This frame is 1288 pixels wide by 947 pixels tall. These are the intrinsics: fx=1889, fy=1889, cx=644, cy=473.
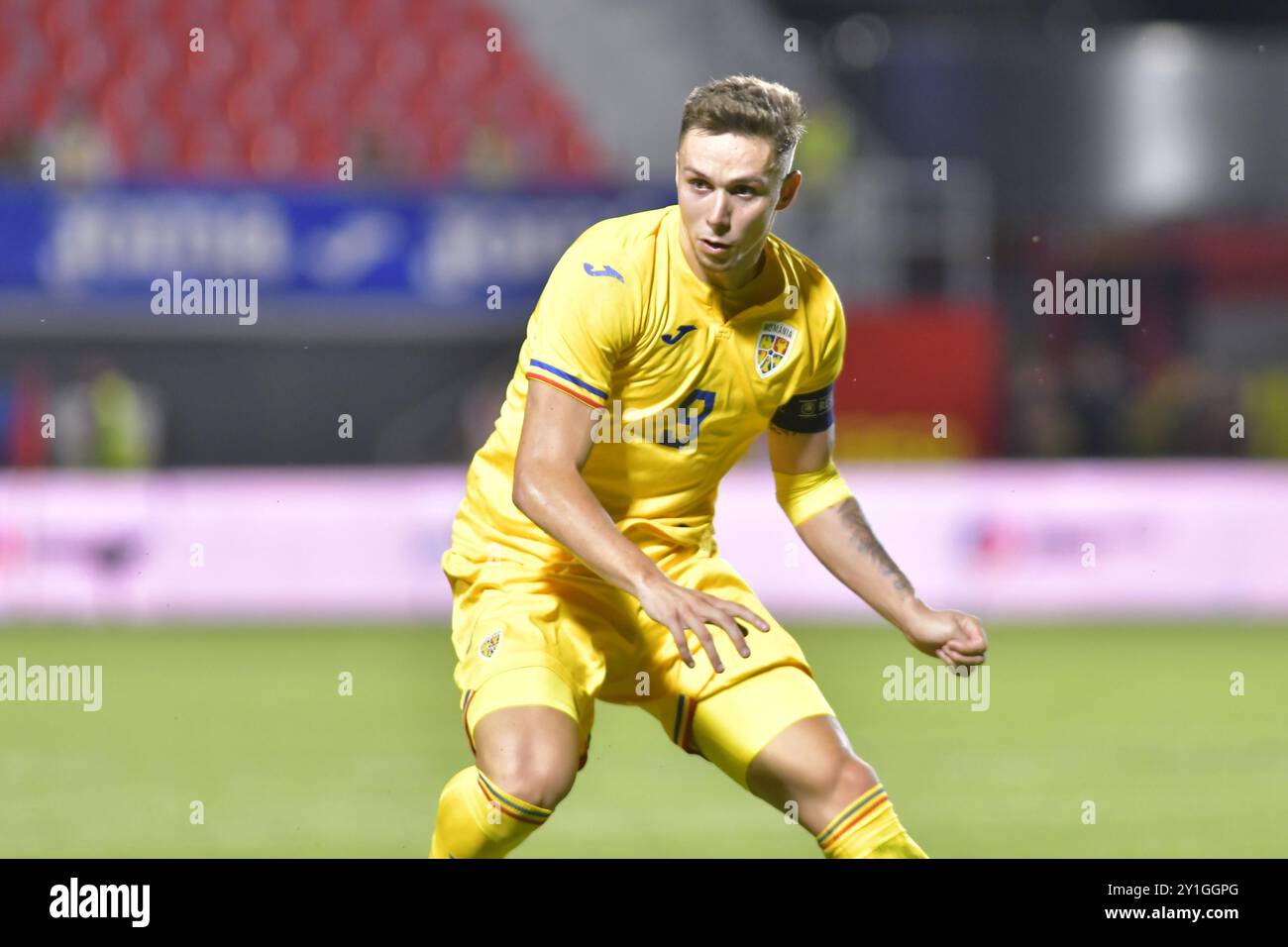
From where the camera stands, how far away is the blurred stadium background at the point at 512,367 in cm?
980

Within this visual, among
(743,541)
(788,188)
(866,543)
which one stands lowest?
(743,541)

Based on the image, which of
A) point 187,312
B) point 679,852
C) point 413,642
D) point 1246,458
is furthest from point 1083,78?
point 679,852

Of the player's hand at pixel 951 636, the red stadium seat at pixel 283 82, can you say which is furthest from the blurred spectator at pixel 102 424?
the player's hand at pixel 951 636

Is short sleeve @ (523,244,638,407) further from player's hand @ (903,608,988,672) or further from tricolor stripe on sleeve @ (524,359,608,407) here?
player's hand @ (903,608,988,672)

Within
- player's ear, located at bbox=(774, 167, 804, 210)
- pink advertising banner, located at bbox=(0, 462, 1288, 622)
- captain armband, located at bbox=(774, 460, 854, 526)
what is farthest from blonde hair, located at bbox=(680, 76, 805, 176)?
pink advertising banner, located at bbox=(0, 462, 1288, 622)

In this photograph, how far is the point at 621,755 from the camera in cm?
894

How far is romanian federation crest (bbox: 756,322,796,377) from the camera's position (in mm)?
4715

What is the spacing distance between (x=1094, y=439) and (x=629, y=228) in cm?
1307

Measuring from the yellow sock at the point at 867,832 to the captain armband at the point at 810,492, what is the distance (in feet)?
2.77

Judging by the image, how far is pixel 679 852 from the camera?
251 inches

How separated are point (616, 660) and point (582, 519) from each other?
25.3 inches

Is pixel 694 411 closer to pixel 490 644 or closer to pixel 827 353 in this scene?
pixel 827 353

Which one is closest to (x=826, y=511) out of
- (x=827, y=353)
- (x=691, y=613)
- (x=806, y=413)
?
(x=806, y=413)

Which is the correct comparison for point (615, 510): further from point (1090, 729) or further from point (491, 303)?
point (491, 303)
